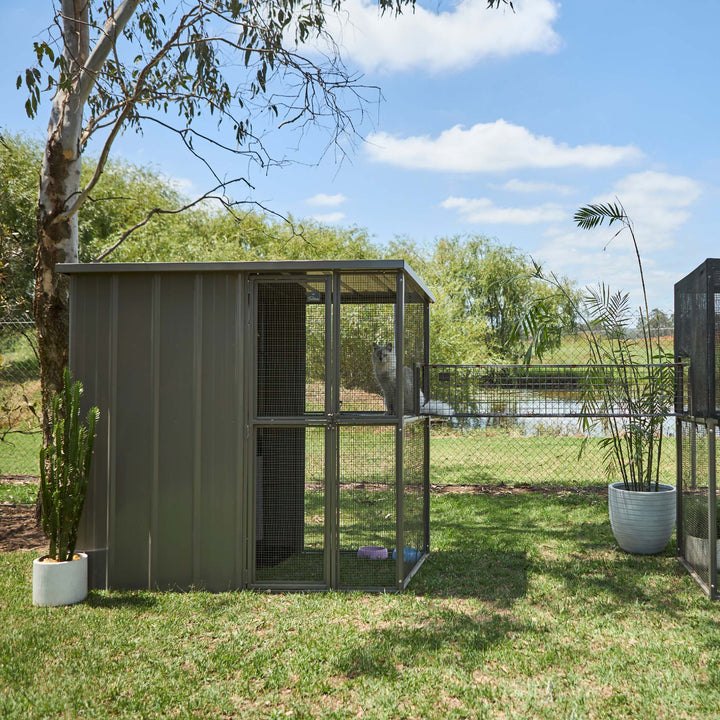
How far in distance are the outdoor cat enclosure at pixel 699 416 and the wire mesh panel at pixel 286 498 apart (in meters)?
2.56

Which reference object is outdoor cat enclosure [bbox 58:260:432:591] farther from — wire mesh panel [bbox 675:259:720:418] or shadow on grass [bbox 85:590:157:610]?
wire mesh panel [bbox 675:259:720:418]

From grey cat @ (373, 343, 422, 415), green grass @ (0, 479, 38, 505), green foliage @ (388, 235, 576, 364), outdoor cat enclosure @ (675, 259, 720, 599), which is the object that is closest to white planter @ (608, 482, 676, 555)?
outdoor cat enclosure @ (675, 259, 720, 599)

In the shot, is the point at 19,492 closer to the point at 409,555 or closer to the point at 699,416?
the point at 409,555

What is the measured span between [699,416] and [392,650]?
2758mm

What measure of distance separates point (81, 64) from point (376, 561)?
16.5ft

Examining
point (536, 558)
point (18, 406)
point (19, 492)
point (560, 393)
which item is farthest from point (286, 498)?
point (18, 406)

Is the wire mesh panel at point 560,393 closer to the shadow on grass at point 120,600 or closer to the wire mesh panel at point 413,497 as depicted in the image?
the wire mesh panel at point 413,497

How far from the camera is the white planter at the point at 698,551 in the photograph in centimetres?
422

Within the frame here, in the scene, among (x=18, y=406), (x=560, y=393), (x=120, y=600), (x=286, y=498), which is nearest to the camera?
(x=120, y=600)

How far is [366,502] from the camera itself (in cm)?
446

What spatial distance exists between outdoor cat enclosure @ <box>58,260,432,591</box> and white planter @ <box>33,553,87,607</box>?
0.96 ft

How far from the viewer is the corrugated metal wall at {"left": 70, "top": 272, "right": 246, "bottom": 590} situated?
4.18 meters

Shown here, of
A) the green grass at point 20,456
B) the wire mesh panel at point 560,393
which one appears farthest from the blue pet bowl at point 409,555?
the green grass at point 20,456

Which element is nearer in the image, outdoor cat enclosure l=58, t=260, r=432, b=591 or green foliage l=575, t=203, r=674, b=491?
outdoor cat enclosure l=58, t=260, r=432, b=591
